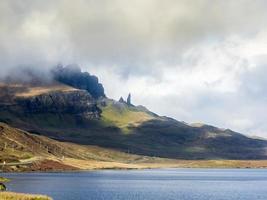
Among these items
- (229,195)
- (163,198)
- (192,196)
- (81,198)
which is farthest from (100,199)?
(229,195)

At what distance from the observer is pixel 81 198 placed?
447 ft

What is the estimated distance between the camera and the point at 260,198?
14262cm

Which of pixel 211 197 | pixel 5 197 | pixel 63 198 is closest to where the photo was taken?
pixel 5 197

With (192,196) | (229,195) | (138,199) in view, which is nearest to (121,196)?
(138,199)

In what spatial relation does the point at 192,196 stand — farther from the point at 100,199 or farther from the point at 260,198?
the point at 100,199

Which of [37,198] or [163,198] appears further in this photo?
[163,198]

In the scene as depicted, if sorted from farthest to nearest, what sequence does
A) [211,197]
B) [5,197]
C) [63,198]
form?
→ [211,197]
[63,198]
[5,197]

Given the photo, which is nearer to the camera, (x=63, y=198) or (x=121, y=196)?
(x=63, y=198)

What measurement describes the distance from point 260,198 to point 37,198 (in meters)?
70.4

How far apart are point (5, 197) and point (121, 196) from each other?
57232 millimetres

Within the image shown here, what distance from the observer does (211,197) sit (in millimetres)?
144250

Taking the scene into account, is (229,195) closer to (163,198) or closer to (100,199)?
(163,198)

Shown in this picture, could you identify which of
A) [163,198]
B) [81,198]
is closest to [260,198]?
[163,198]

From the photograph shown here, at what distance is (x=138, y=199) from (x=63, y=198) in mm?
18909
